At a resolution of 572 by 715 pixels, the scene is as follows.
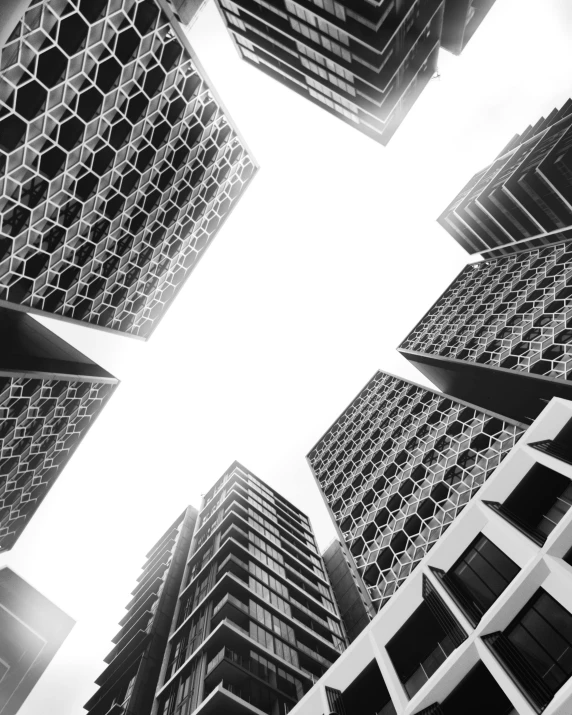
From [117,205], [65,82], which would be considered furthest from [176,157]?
[65,82]

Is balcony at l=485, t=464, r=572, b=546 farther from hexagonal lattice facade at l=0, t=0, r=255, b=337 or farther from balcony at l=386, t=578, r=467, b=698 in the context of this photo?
hexagonal lattice facade at l=0, t=0, r=255, b=337

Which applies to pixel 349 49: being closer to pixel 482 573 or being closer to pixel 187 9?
pixel 187 9

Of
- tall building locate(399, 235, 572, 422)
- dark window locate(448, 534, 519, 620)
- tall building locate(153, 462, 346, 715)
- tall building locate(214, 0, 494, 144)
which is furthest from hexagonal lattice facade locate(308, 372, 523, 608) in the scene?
tall building locate(214, 0, 494, 144)

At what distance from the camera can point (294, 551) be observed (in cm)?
5153

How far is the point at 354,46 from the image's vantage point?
40.8 m

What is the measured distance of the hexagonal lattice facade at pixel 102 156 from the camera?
2995 cm

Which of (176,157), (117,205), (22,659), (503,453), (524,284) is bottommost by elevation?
(22,659)

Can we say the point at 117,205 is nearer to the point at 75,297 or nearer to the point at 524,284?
the point at 75,297

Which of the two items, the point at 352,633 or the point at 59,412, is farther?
the point at 59,412

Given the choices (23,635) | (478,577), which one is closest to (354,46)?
(478,577)

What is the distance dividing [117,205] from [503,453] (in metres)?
43.6

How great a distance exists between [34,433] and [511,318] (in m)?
57.9

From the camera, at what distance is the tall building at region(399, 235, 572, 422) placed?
127 ft

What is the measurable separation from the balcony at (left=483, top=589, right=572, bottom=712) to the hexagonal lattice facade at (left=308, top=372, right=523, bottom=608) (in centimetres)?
1962
